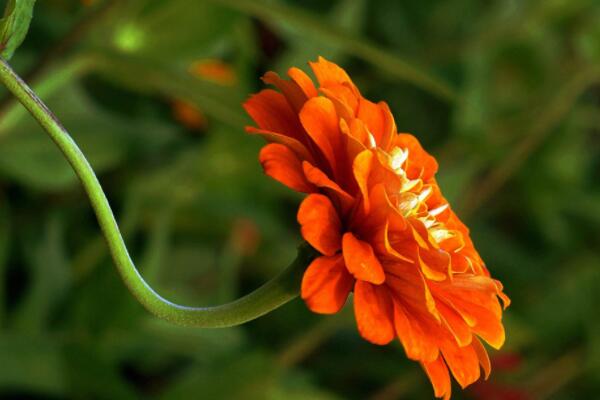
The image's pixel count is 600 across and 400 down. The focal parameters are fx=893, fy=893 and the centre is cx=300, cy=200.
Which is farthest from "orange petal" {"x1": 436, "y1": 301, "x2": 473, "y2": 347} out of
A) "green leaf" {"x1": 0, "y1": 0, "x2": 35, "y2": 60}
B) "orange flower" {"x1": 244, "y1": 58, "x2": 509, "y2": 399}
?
"green leaf" {"x1": 0, "y1": 0, "x2": 35, "y2": 60}

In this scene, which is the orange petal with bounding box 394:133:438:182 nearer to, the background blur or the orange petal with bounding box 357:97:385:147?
the orange petal with bounding box 357:97:385:147

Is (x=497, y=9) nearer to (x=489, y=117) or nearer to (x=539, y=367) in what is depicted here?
(x=489, y=117)

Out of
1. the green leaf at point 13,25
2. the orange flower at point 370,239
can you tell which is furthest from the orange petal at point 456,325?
the green leaf at point 13,25

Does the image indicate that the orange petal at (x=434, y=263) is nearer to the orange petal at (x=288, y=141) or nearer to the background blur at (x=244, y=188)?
the orange petal at (x=288, y=141)

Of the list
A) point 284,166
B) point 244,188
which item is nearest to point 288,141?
point 284,166

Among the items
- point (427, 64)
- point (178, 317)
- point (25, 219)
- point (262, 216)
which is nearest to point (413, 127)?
point (427, 64)

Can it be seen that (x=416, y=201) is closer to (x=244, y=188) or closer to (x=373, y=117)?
(x=373, y=117)
